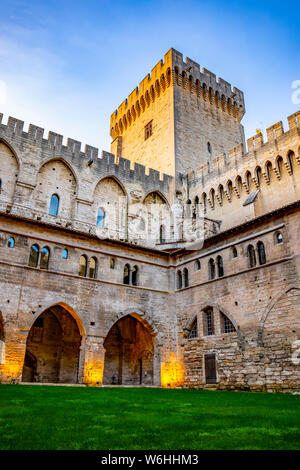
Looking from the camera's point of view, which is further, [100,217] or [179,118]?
[179,118]

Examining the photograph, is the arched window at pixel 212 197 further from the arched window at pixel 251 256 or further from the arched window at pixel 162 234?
the arched window at pixel 251 256

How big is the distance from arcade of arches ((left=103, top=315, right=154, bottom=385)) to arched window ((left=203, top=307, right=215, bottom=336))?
3.89m

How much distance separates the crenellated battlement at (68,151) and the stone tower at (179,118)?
412 cm

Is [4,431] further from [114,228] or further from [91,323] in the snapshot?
[114,228]

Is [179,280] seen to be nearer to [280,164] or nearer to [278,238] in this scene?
[278,238]

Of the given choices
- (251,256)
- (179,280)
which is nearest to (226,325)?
(251,256)

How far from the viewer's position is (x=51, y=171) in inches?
953

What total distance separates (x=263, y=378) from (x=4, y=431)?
13470 mm

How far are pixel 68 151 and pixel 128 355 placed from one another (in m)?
14.1

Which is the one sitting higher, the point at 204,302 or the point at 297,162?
the point at 297,162

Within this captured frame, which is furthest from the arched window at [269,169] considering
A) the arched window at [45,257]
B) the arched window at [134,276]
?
the arched window at [45,257]

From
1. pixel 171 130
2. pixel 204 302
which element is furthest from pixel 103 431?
pixel 171 130

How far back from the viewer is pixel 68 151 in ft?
81.8

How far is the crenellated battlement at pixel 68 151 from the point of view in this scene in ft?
75.7
